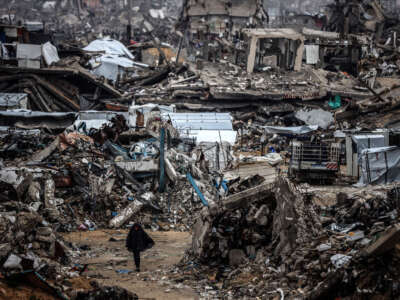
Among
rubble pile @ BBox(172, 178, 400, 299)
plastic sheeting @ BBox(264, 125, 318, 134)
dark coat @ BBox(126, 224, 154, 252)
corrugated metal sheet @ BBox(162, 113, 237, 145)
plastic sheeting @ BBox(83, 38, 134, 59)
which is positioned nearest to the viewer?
rubble pile @ BBox(172, 178, 400, 299)

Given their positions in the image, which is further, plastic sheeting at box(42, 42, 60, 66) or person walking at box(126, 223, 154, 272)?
plastic sheeting at box(42, 42, 60, 66)

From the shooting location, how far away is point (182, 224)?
12.3 metres

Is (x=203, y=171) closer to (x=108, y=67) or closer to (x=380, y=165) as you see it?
(x=380, y=165)

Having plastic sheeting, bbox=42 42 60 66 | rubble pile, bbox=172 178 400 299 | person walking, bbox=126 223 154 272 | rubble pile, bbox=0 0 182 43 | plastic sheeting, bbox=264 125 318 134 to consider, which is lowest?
plastic sheeting, bbox=264 125 318 134

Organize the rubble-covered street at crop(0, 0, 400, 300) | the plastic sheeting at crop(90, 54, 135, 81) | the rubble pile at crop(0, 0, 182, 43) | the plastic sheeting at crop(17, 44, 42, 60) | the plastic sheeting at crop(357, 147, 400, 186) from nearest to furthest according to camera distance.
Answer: the rubble-covered street at crop(0, 0, 400, 300), the plastic sheeting at crop(357, 147, 400, 186), the plastic sheeting at crop(17, 44, 42, 60), the plastic sheeting at crop(90, 54, 135, 81), the rubble pile at crop(0, 0, 182, 43)

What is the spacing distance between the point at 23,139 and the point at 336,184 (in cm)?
905

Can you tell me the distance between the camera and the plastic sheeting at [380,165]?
Result: 506 inches

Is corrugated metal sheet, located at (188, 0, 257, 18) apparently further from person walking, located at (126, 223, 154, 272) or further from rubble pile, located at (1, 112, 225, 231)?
person walking, located at (126, 223, 154, 272)

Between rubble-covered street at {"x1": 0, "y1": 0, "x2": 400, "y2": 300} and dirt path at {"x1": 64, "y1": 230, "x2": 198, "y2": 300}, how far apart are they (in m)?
0.04

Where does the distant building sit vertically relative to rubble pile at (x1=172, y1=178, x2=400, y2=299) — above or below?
above

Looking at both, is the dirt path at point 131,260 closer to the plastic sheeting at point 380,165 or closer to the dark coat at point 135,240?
the dark coat at point 135,240

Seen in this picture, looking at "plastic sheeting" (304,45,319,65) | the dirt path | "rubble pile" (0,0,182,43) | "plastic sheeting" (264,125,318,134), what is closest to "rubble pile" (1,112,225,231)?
the dirt path

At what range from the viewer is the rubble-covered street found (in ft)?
22.1

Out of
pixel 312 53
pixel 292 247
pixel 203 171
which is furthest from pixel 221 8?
pixel 292 247
